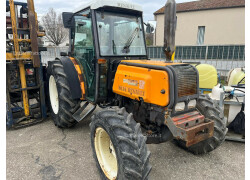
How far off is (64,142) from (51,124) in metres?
0.99

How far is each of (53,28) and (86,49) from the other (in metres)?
26.0

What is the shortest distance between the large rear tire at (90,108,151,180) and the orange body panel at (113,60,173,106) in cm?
37

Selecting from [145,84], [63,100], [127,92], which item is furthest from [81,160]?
[145,84]

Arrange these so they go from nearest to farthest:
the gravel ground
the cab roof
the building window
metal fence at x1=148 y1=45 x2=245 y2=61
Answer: the gravel ground
the cab roof
metal fence at x1=148 y1=45 x2=245 y2=61
the building window

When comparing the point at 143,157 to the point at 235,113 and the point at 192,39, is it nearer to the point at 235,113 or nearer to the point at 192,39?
the point at 235,113

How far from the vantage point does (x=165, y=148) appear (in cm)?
344

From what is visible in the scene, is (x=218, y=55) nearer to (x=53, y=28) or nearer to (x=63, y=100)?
(x=63, y=100)

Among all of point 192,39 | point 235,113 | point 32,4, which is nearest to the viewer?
point 235,113

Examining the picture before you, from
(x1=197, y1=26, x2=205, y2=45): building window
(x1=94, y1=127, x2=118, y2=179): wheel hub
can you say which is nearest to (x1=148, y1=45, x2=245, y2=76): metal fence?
(x1=94, y1=127, x2=118, y2=179): wheel hub

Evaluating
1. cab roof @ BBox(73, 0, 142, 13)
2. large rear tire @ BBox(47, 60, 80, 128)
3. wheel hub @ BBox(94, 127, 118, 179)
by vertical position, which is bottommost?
wheel hub @ BBox(94, 127, 118, 179)

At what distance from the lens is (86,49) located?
11.6 feet

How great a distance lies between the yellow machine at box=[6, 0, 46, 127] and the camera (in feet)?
12.8

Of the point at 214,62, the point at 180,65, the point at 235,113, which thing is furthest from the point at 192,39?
the point at 180,65

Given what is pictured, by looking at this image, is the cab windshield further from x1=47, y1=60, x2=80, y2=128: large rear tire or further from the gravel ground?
the gravel ground
